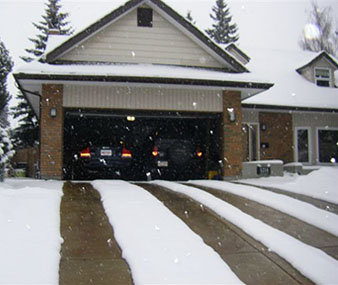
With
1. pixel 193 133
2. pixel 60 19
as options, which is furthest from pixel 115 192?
pixel 60 19

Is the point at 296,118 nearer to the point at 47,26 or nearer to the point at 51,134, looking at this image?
the point at 51,134

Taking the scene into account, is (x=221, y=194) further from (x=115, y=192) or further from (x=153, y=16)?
(x=153, y=16)

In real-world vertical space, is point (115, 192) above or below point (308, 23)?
below

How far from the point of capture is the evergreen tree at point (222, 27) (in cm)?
4047

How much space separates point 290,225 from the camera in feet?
17.3

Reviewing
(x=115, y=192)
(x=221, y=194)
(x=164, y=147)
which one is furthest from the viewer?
(x=164, y=147)

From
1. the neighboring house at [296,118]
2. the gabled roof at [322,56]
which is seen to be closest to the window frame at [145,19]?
the neighboring house at [296,118]

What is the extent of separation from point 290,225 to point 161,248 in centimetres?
220

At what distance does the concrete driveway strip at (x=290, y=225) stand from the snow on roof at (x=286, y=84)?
27.5 feet

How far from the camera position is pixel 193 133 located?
1502cm

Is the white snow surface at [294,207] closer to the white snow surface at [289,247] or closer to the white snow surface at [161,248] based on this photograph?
the white snow surface at [289,247]

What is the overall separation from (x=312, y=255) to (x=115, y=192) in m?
3.83

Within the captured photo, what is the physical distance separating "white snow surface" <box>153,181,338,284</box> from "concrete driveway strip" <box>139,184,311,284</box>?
0.09 metres

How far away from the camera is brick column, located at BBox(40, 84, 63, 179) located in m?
10.2
